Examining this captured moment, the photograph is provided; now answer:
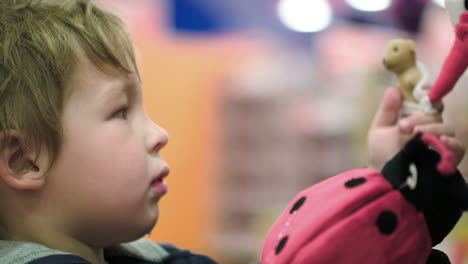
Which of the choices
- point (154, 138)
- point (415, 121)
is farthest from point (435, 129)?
point (154, 138)

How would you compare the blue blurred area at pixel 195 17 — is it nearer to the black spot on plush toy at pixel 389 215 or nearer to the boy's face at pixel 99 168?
the boy's face at pixel 99 168

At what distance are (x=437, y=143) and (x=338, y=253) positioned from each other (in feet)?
0.43

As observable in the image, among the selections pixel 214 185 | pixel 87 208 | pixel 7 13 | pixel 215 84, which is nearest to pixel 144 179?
pixel 87 208

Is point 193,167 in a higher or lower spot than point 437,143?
lower

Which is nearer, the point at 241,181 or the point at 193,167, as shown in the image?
the point at 241,181

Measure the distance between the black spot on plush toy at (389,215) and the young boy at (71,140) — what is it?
13 centimetres

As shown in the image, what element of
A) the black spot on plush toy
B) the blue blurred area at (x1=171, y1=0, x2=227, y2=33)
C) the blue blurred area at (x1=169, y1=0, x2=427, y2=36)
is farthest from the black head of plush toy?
the blue blurred area at (x1=171, y1=0, x2=227, y2=33)

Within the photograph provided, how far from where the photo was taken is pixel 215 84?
12.0 feet

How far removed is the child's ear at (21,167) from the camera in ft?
2.19

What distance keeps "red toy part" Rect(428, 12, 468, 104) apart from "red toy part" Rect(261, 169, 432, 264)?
0.14 meters

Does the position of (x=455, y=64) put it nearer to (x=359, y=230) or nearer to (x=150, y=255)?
(x=359, y=230)

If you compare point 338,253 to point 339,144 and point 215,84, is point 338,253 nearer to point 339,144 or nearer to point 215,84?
point 339,144

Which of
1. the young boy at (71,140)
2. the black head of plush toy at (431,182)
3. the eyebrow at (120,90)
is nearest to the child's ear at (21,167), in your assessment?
the young boy at (71,140)

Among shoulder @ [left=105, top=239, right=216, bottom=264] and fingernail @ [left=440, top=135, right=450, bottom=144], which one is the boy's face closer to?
shoulder @ [left=105, top=239, right=216, bottom=264]
